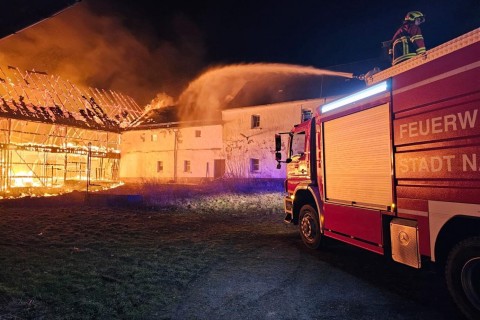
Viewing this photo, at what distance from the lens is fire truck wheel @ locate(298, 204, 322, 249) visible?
6801mm

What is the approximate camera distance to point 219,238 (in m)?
8.06

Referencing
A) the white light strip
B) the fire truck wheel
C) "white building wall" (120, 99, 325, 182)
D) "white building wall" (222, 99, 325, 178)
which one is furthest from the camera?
"white building wall" (120, 99, 325, 182)

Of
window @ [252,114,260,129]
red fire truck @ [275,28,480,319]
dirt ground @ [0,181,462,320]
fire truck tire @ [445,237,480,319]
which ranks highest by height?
window @ [252,114,260,129]

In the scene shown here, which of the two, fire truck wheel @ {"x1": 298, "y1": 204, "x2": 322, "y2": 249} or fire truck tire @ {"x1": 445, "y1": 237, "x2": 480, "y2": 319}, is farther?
fire truck wheel @ {"x1": 298, "y1": 204, "x2": 322, "y2": 249}

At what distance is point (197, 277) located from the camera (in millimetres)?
5109

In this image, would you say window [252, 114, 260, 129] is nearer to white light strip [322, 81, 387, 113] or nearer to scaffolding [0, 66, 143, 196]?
scaffolding [0, 66, 143, 196]

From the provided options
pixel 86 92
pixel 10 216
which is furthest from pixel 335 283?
pixel 86 92

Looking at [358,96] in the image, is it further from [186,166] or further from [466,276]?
[186,166]

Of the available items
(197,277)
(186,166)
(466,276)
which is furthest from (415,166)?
(186,166)

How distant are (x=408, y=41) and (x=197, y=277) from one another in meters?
6.65

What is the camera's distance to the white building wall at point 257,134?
25750mm

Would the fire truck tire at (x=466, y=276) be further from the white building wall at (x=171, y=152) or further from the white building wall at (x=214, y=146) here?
the white building wall at (x=171, y=152)

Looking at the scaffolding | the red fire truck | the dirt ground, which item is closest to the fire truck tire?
the red fire truck

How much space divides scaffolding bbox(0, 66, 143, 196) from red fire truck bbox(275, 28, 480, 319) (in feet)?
50.5
